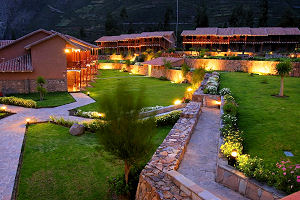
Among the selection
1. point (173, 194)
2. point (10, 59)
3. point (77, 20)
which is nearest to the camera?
point (173, 194)

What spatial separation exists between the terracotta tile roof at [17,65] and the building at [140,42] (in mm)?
35514

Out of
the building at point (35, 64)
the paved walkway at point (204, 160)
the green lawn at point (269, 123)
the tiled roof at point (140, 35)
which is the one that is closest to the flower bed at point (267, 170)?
the paved walkway at point (204, 160)

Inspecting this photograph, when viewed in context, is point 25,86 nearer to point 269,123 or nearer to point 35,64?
point 35,64

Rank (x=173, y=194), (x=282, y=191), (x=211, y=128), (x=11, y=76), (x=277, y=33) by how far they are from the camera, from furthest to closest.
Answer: (x=277, y=33)
(x=11, y=76)
(x=211, y=128)
(x=173, y=194)
(x=282, y=191)

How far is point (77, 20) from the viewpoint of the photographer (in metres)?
105

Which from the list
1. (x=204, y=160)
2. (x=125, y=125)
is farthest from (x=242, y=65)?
(x=125, y=125)

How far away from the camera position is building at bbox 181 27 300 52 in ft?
155

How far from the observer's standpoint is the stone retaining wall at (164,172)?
6297mm

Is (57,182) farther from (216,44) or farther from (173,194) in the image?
(216,44)

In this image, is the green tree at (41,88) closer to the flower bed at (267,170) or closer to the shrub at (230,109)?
the shrub at (230,109)

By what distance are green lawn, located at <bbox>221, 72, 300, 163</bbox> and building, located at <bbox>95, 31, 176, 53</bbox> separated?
42799 millimetres

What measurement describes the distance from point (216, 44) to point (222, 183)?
52772 mm

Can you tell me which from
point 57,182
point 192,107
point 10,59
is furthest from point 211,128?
point 10,59

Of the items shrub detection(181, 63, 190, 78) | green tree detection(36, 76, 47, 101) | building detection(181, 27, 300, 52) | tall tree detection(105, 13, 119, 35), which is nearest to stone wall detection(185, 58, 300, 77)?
shrub detection(181, 63, 190, 78)
